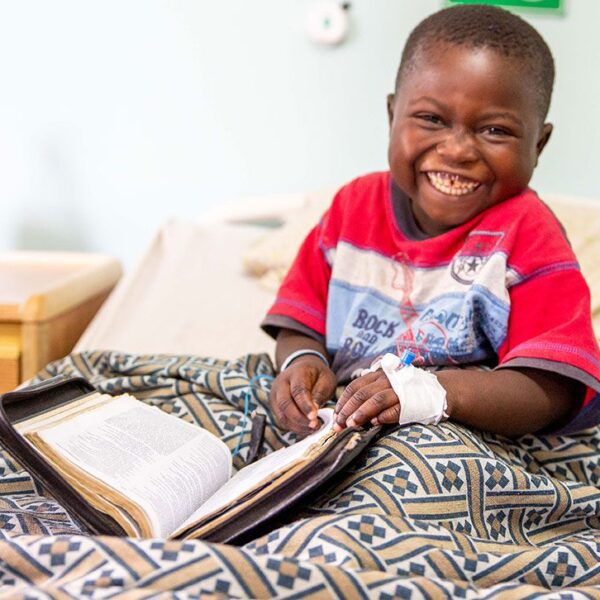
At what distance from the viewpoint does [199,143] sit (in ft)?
6.96

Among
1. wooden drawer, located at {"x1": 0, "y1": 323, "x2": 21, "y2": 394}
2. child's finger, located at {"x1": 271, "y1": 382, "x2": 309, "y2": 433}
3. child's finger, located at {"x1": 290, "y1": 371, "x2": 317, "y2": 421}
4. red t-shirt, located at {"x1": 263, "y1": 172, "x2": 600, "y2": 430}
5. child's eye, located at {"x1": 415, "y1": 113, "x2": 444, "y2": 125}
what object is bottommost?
wooden drawer, located at {"x1": 0, "y1": 323, "x2": 21, "y2": 394}

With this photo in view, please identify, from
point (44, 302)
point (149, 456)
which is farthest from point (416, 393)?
point (44, 302)

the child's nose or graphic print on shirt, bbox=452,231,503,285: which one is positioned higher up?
the child's nose

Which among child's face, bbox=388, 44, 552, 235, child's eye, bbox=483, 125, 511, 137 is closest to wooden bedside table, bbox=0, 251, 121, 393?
child's face, bbox=388, 44, 552, 235

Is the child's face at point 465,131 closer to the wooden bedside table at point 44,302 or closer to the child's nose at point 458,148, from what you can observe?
the child's nose at point 458,148

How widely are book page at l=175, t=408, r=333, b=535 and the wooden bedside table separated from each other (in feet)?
2.71

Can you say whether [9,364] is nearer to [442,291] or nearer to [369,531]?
[442,291]

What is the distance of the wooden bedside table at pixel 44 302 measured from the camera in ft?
5.37

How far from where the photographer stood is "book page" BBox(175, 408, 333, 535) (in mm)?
804

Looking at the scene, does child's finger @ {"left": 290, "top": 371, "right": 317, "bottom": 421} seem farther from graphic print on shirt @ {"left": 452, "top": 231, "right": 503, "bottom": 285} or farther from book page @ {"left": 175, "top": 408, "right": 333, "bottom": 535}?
graphic print on shirt @ {"left": 452, "top": 231, "right": 503, "bottom": 285}

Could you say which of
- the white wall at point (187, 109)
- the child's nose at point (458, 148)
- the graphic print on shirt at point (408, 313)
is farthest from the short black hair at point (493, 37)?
the white wall at point (187, 109)

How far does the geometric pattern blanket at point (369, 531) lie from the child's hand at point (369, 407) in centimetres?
2

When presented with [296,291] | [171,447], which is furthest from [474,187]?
[171,447]

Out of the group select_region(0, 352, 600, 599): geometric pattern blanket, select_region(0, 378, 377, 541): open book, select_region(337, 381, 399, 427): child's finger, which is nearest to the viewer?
select_region(0, 352, 600, 599): geometric pattern blanket
